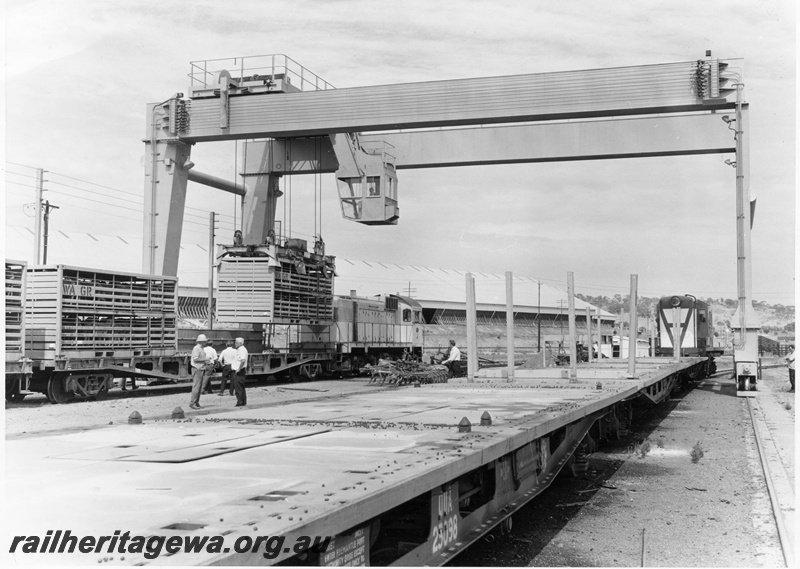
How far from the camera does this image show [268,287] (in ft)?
75.9

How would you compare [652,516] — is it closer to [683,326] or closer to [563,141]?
[563,141]

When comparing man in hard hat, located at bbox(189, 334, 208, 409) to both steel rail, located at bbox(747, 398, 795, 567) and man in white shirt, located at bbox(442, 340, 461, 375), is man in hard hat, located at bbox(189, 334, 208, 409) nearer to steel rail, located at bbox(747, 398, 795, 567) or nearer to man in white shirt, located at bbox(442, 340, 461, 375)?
man in white shirt, located at bbox(442, 340, 461, 375)

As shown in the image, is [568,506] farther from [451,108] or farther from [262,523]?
[451,108]

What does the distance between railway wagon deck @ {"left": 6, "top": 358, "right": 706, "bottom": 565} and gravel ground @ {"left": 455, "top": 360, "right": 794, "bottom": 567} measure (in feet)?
1.66

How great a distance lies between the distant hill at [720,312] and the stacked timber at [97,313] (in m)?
11.9

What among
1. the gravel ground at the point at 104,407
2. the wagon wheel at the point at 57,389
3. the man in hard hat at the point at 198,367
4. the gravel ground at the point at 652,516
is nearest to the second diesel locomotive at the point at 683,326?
the gravel ground at the point at 104,407

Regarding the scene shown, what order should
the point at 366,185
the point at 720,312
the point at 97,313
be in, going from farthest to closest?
the point at 720,312 < the point at 366,185 < the point at 97,313

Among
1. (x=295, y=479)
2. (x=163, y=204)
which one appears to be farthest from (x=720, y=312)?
(x=295, y=479)

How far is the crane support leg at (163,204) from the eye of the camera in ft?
73.6

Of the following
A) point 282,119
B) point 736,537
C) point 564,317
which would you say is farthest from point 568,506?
point 564,317

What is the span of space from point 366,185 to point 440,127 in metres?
2.60
